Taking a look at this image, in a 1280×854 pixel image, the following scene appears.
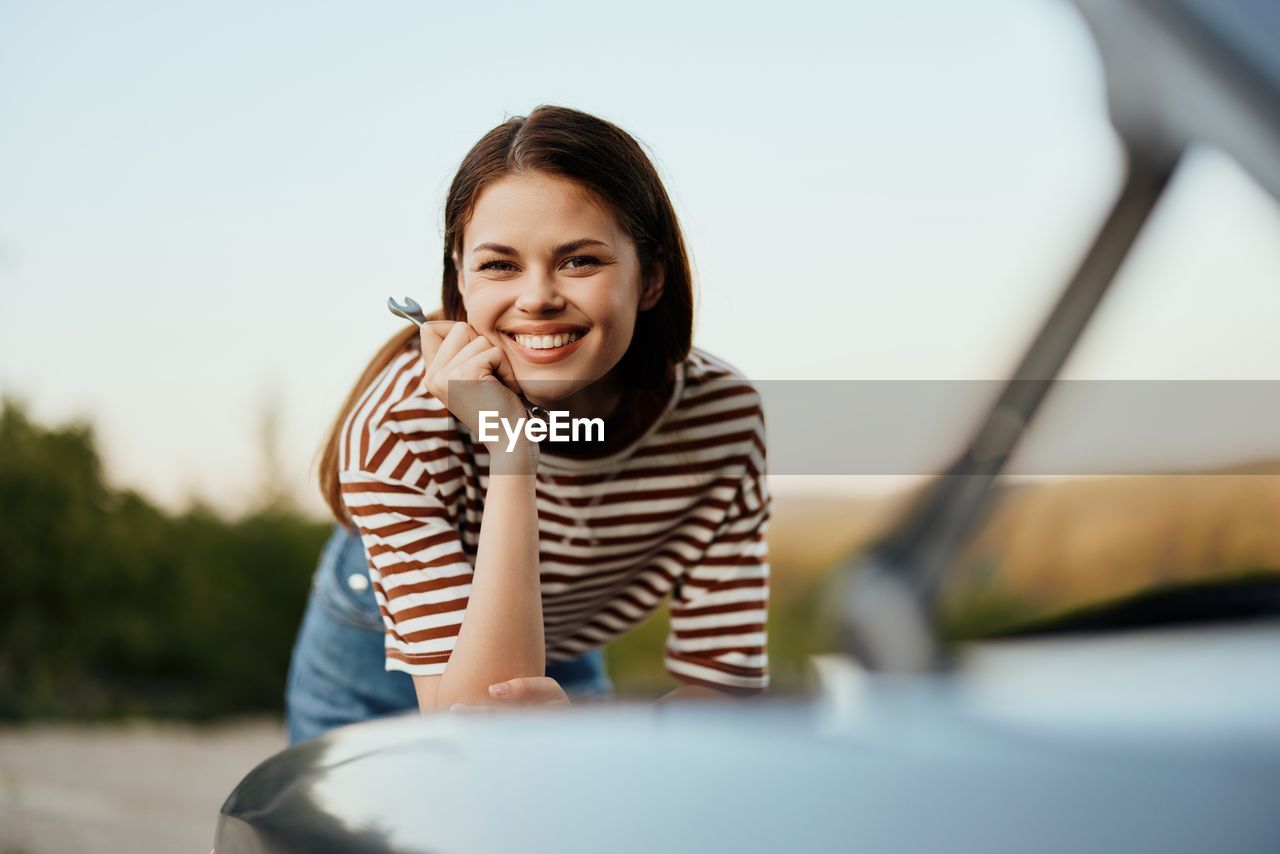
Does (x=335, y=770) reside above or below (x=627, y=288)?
below

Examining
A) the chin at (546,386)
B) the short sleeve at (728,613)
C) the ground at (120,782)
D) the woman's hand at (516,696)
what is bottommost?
the ground at (120,782)

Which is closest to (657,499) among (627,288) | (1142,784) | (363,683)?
(627,288)

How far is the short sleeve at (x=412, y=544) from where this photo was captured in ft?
1.52

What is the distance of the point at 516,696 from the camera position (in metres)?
0.43

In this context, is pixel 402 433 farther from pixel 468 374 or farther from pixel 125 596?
pixel 125 596

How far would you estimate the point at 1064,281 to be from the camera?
89 cm

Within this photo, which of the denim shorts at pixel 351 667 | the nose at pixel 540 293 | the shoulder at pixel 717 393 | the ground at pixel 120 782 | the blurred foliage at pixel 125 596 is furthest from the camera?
the blurred foliage at pixel 125 596

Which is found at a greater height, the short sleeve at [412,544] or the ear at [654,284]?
the ear at [654,284]

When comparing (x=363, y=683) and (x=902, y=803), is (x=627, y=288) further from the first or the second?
(x=363, y=683)

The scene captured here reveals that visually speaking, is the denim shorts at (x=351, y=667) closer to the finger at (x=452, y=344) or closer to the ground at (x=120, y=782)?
the finger at (x=452, y=344)

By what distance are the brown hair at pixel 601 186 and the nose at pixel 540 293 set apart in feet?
0.10

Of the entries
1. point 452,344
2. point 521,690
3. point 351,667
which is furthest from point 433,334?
point 351,667

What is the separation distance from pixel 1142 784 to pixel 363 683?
2.24ft

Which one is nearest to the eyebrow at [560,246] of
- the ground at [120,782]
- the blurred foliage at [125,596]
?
the ground at [120,782]
